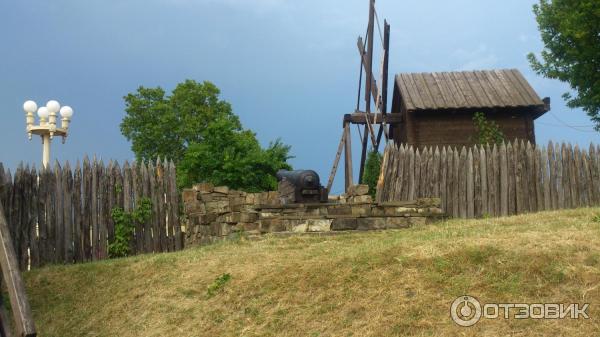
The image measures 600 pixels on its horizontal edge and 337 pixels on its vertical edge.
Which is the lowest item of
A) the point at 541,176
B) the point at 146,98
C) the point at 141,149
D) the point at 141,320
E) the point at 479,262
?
the point at 141,320

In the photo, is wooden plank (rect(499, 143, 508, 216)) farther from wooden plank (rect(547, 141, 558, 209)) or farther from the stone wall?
the stone wall

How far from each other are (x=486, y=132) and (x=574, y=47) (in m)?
4.02

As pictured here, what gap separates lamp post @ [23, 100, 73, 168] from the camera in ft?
57.3

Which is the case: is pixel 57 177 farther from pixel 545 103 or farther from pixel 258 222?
pixel 545 103

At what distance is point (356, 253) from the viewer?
27.4ft

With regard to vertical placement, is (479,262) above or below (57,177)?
below

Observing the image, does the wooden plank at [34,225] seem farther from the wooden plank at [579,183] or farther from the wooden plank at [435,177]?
the wooden plank at [579,183]

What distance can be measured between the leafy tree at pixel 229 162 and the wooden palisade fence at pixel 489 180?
5.26 meters

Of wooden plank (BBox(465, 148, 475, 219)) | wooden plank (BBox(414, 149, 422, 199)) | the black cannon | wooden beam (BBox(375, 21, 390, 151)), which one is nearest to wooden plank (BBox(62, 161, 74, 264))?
the black cannon

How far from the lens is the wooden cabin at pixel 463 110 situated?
19.5 meters

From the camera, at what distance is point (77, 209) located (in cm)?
1247

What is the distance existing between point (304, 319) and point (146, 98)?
24.4m

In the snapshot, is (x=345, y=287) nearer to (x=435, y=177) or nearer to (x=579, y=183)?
(x=435, y=177)

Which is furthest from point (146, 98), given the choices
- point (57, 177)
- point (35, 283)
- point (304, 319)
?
point (304, 319)
